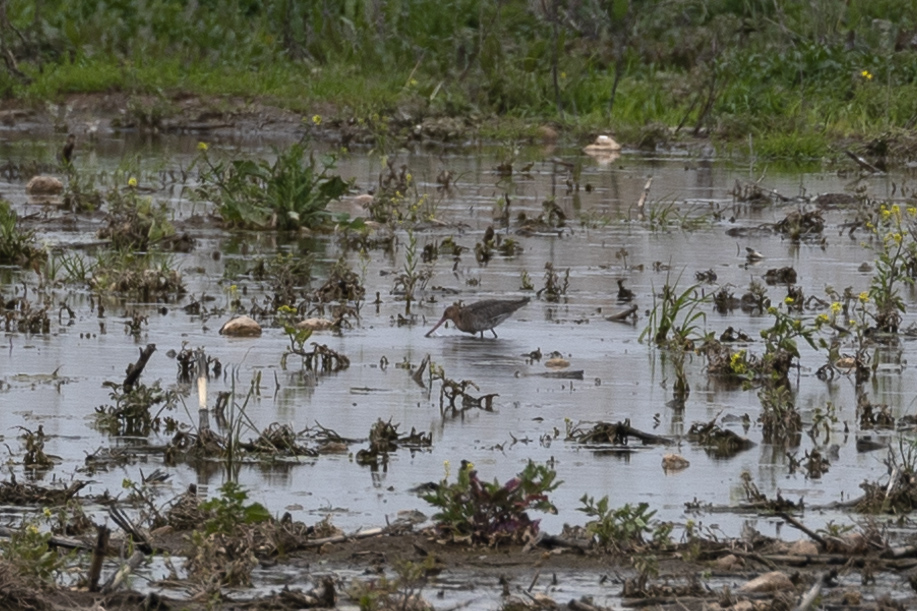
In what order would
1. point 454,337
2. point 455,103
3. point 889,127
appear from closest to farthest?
point 454,337 < point 889,127 < point 455,103

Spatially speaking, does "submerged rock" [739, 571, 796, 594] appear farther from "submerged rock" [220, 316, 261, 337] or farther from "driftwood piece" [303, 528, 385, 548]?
"submerged rock" [220, 316, 261, 337]

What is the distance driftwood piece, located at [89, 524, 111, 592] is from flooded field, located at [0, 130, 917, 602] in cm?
55

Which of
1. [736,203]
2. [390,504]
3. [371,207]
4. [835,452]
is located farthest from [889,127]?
[390,504]

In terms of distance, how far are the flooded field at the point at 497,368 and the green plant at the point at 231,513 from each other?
27 centimetres

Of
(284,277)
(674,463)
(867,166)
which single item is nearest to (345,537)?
(674,463)

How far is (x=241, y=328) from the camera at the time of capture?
9.74 m

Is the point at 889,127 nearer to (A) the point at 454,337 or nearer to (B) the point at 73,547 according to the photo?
Result: (A) the point at 454,337

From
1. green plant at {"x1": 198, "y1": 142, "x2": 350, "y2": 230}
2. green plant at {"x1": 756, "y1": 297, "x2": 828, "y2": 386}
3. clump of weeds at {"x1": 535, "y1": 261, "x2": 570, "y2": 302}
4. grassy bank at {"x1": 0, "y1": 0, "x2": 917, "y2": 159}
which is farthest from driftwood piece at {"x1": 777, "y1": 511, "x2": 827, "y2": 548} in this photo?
grassy bank at {"x1": 0, "y1": 0, "x2": 917, "y2": 159}

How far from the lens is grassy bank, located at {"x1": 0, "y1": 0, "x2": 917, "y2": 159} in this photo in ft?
77.8

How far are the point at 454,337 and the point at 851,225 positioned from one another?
19.0 feet

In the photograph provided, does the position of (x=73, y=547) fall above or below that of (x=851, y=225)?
below

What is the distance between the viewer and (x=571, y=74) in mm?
25859

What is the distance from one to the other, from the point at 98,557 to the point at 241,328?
5067mm

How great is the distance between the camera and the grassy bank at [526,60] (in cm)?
2372
